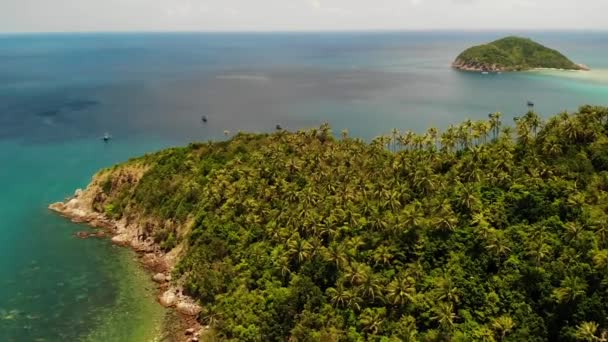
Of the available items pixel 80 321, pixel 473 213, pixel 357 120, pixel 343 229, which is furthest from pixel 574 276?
pixel 357 120

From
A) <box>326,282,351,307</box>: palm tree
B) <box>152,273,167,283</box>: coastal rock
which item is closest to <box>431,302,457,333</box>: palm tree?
<box>326,282,351,307</box>: palm tree

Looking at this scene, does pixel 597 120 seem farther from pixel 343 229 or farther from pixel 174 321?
pixel 174 321

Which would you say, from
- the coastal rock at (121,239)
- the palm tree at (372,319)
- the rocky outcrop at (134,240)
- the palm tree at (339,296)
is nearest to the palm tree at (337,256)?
the palm tree at (339,296)

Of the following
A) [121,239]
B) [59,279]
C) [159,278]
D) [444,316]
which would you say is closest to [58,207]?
[121,239]

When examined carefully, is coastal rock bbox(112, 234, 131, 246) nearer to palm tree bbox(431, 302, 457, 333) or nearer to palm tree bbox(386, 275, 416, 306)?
palm tree bbox(386, 275, 416, 306)

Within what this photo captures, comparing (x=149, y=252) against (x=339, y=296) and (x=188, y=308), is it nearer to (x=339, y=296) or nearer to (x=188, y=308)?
(x=188, y=308)

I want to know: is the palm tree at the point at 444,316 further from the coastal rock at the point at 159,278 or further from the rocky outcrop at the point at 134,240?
the coastal rock at the point at 159,278
